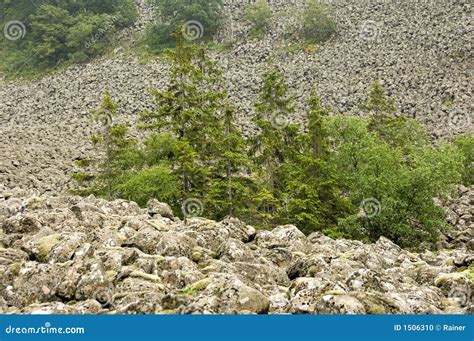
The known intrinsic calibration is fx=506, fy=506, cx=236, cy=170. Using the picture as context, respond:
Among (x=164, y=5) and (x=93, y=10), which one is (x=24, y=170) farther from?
(x=93, y=10)

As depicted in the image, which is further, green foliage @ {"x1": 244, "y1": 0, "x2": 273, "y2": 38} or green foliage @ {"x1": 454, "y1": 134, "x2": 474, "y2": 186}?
green foliage @ {"x1": 244, "y1": 0, "x2": 273, "y2": 38}

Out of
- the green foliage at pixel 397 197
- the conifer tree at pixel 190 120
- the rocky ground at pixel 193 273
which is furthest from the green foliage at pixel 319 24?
the rocky ground at pixel 193 273

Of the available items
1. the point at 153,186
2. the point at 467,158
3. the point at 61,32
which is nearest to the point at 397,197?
the point at 153,186

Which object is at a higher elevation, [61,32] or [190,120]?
[61,32]

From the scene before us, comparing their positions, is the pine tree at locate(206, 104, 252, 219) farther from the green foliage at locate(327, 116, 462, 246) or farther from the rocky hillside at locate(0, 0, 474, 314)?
the rocky hillside at locate(0, 0, 474, 314)

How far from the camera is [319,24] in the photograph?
8588 cm

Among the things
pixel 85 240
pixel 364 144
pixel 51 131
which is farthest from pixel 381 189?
pixel 51 131

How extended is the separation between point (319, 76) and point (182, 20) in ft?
114

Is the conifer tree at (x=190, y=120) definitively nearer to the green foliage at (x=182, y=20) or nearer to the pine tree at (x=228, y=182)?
the pine tree at (x=228, y=182)

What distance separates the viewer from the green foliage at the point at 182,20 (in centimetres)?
9526

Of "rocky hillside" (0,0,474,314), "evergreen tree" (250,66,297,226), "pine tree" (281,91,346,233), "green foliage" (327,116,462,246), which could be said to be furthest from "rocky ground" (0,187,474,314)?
"evergreen tree" (250,66,297,226)

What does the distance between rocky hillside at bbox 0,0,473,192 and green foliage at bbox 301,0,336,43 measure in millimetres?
2071

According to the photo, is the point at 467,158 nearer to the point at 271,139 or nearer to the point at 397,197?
the point at 271,139

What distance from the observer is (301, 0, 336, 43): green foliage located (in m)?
85.9
